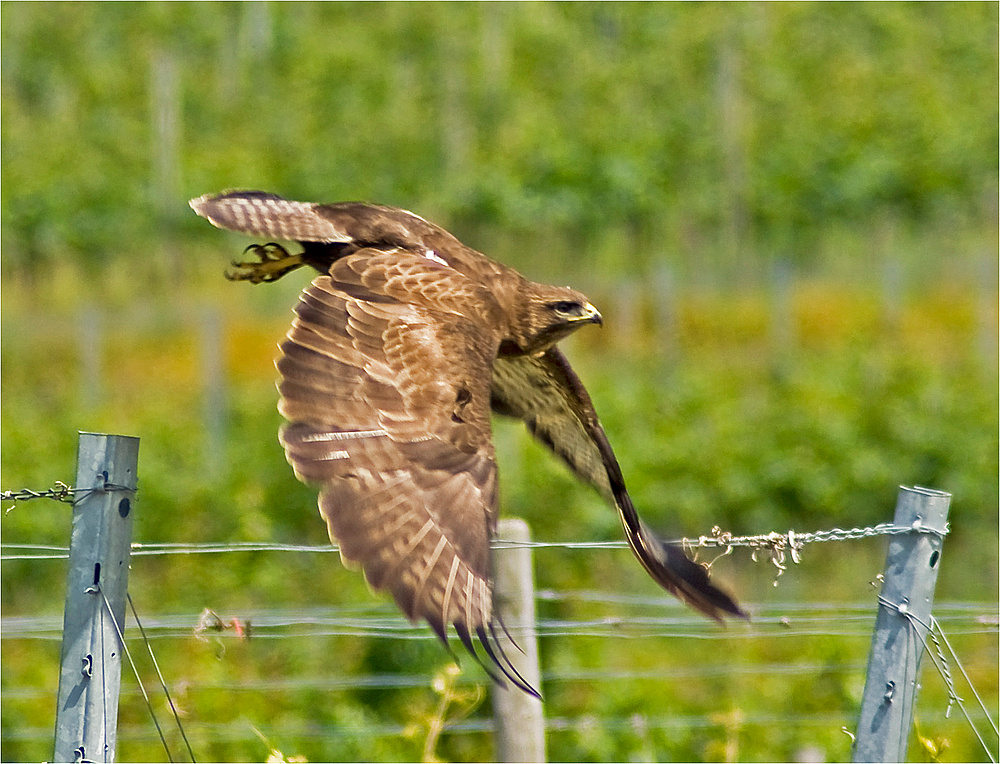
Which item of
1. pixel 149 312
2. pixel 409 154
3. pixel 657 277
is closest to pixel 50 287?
pixel 149 312

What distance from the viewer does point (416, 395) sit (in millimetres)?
3850

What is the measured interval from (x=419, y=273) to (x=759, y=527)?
32.8 feet

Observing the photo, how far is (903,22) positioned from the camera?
2142 centimetres

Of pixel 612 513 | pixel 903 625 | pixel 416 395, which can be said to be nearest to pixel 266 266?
pixel 416 395

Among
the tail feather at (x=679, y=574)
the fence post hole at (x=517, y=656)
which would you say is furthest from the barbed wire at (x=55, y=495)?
the tail feather at (x=679, y=574)

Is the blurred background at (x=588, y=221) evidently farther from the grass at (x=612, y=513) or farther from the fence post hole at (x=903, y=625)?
the fence post hole at (x=903, y=625)

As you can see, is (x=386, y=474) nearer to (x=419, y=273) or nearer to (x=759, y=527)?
(x=419, y=273)

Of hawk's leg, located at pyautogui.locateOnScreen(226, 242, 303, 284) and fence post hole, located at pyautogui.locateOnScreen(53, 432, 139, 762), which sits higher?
hawk's leg, located at pyautogui.locateOnScreen(226, 242, 303, 284)

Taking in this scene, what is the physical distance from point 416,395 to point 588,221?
14439mm

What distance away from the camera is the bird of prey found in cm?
343

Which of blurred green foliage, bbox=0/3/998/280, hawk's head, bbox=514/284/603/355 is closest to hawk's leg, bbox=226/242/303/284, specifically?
hawk's head, bbox=514/284/603/355

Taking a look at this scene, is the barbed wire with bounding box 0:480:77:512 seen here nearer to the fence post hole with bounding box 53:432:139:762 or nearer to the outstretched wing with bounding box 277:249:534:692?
the fence post hole with bounding box 53:432:139:762

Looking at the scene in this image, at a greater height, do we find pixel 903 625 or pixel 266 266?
pixel 266 266

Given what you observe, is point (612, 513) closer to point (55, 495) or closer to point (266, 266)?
point (266, 266)
